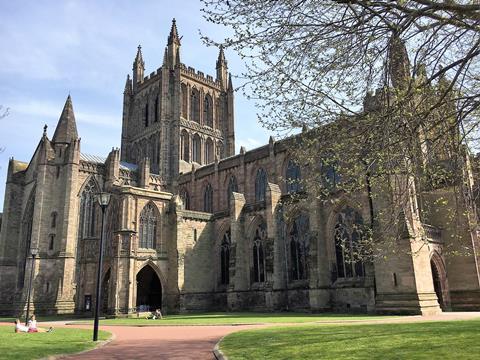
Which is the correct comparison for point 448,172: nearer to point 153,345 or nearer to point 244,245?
point 153,345

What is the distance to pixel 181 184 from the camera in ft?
176

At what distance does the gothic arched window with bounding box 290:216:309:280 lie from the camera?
33.1 m

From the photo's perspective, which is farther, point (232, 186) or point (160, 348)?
point (232, 186)

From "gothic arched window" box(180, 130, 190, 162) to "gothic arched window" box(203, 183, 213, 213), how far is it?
10.3 metres

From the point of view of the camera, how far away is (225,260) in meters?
39.9

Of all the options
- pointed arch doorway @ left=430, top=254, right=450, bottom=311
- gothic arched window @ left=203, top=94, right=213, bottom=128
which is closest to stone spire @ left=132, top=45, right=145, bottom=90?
gothic arched window @ left=203, top=94, right=213, bottom=128

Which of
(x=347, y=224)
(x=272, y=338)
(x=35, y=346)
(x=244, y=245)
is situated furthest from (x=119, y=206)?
(x=272, y=338)

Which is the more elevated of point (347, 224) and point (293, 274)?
point (347, 224)

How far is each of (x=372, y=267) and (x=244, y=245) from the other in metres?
13.1

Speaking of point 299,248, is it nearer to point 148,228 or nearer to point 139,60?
point 148,228

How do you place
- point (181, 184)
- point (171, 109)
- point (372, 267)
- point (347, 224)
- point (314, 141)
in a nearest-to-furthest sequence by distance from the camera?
point (314, 141) → point (372, 267) → point (347, 224) → point (181, 184) → point (171, 109)

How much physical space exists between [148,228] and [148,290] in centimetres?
825

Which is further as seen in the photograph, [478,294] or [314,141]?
[478,294]

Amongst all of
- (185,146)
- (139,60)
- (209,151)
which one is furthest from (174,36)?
(209,151)
